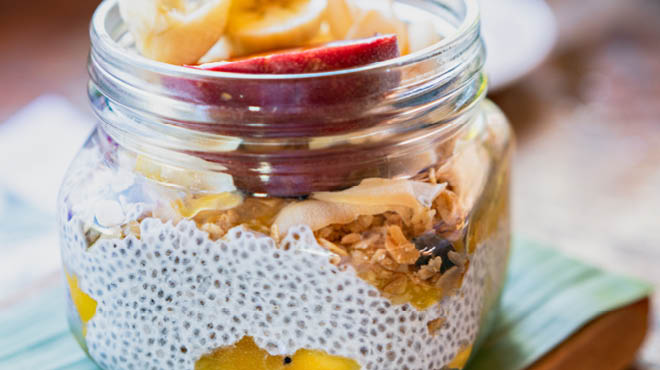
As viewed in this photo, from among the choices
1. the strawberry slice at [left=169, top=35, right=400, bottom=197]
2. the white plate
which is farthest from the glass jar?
the white plate

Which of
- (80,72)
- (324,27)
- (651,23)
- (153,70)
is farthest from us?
(651,23)

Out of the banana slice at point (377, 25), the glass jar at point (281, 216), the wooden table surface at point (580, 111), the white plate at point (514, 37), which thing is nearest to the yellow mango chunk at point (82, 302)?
the glass jar at point (281, 216)

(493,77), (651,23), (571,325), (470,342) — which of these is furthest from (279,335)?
(651,23)

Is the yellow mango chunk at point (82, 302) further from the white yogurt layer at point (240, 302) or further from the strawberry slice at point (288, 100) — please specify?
the strawberry slice at point (288, 100)

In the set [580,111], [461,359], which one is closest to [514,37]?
[580,111]

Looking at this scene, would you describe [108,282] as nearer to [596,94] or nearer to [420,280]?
[420,280]

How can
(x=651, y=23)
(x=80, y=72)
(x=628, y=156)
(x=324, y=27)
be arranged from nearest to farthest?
(x=324, y=27) → (x=628, y=156) → (x=80, y=72) → (x=651, y=23)

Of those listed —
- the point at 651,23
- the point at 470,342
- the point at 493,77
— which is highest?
the point at 470,342
